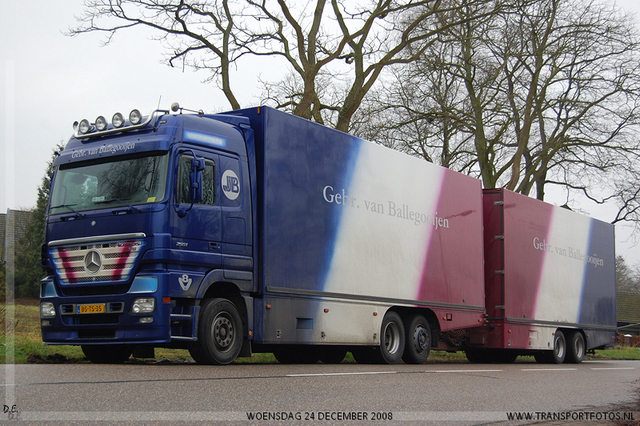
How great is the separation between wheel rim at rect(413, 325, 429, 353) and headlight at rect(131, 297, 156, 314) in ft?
18.7

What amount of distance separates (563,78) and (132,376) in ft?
73.9

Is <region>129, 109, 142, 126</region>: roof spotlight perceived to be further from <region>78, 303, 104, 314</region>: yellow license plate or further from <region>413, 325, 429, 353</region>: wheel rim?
<region>413, 325, 429, 353</region>: wheel rim

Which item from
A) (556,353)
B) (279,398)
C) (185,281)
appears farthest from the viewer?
(556,353)

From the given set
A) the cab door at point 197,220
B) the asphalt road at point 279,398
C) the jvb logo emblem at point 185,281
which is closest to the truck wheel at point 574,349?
the asphalt road at point 279,398

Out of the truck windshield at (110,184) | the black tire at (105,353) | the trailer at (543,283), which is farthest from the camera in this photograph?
the trailer at (543,283)

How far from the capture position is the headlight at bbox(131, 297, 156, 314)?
27.7 ft

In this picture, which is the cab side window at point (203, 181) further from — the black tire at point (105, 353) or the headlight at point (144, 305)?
the black tire at point (105, 353)

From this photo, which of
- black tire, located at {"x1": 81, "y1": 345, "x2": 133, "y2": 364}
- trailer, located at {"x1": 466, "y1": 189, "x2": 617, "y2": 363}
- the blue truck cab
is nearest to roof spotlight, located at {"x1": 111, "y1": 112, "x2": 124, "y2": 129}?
the blue truck cab

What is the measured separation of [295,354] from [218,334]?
354cm

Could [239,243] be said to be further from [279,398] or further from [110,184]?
[279,398]

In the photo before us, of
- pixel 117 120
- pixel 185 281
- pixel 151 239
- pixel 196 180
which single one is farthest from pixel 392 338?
pixel 117 120

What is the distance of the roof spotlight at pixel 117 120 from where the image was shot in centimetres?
955

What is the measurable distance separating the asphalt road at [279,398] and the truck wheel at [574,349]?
9.56 meters

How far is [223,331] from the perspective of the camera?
363 inches
